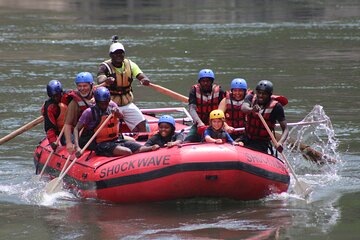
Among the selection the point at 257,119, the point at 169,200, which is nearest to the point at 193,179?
the point at 169,200

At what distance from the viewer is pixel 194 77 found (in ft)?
83.0

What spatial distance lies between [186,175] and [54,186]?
7.23 ft

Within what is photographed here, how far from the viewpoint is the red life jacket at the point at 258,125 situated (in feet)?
41.7

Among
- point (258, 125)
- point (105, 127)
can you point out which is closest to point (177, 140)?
point (105, 127)

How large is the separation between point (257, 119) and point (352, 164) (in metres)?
2.95

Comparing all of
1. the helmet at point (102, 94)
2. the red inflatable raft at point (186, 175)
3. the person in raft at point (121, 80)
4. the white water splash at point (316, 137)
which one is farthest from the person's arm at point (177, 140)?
the white water splash at point (316, 137)

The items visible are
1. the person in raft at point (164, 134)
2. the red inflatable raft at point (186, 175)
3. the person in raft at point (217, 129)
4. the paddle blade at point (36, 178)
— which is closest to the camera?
the red inflatable raft at point (186, 175)

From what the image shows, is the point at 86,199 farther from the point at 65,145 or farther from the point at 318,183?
the point at 318,183

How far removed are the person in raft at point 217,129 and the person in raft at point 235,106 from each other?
1.97 ft

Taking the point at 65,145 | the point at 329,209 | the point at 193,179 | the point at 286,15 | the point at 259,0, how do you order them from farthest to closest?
the point at 259,0 < the point at 286,15 < the point at 65,145 < the point at 329,209 < the point at 193,179

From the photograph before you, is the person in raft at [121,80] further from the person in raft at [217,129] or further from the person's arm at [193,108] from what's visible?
the person in raft at [217,129]

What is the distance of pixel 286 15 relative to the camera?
4900 cm

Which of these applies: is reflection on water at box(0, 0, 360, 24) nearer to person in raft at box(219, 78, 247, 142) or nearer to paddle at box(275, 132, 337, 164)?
paddle at box(275, 132, 337, 164)

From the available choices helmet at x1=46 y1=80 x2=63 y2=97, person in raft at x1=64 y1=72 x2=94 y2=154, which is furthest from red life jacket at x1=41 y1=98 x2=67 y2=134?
person in raft at x1=64 y1=72 x2=94 y2=154
